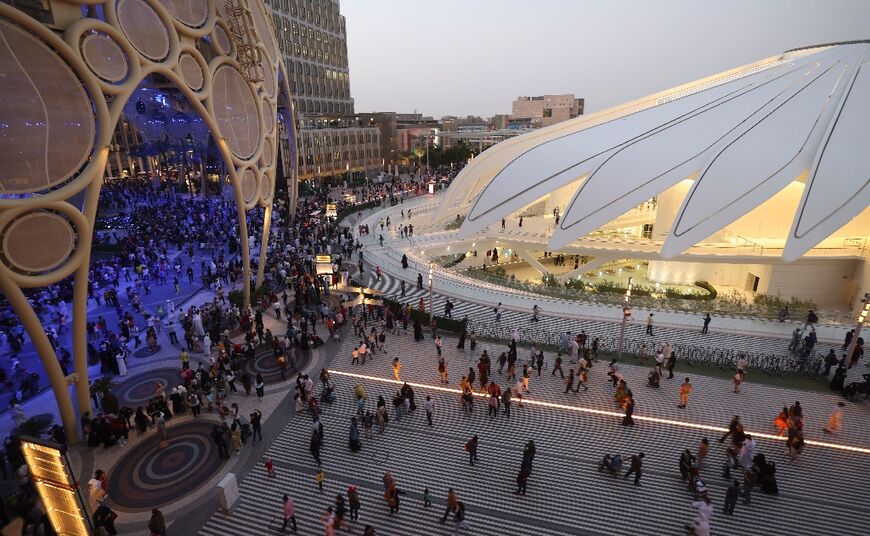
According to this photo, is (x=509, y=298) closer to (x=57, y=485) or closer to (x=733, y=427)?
(x=733, y=427)

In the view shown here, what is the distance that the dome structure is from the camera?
18.5 meters

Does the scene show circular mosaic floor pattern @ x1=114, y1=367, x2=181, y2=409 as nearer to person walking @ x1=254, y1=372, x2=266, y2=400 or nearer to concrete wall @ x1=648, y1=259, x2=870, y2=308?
person walking @ x1=254, y1=372, x2=266, y2=400

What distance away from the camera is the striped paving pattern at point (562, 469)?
9.03 metres

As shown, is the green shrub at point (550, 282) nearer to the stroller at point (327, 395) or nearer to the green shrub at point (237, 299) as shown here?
the stroller at point (327, 395)

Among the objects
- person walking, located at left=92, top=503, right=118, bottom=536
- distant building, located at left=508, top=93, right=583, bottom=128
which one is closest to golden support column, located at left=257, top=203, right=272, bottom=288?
person walking, located at left=92, top=503, right=118, bottom=536

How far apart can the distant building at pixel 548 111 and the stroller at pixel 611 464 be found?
454ft

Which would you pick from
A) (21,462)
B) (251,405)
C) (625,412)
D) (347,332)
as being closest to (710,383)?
(625,412)

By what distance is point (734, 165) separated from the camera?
19969mm

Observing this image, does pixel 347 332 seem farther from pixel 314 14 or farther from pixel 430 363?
pixel 314 14

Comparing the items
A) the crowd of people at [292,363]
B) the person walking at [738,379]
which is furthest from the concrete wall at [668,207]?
the person walking at [738,379]

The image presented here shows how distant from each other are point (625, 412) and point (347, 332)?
10522 millimetres

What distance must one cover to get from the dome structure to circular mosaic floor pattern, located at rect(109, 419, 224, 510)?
52.8ft

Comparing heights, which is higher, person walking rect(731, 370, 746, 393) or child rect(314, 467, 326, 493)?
person walking rect(731, 370, 746, 393)

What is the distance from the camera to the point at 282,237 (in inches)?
1235
